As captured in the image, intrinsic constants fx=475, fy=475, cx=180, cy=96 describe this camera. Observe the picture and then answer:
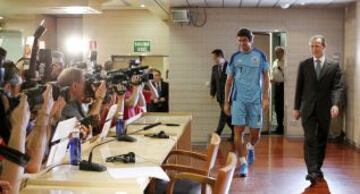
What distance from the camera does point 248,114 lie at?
559 centimetres

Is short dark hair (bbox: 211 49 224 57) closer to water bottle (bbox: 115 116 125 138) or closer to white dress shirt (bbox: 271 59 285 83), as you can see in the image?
white dress shirt (bbox: 271 59 285 83)

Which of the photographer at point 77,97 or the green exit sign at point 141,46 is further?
the green exit sign at point 141,46

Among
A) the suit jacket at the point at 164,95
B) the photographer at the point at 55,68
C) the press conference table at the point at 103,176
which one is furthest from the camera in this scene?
the suit jacket at the point at 164,95

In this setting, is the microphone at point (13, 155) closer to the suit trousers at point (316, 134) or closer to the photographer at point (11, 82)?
the photographer at point (11, 82)

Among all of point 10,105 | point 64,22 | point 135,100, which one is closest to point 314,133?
point 135,100

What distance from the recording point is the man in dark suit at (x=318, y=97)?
200 inches

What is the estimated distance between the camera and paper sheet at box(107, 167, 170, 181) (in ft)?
7.73

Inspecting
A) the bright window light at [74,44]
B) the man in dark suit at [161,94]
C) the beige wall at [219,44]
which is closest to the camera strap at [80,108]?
the man in dark suit at [161,94]

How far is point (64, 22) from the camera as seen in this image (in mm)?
11867

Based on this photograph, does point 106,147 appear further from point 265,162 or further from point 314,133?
point 265,162

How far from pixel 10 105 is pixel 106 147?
1350 mm

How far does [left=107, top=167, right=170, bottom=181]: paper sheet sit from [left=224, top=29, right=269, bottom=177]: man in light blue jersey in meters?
3.14

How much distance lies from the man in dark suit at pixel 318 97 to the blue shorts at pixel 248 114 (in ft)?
1.77

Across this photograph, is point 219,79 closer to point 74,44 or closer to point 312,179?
point 312,179
